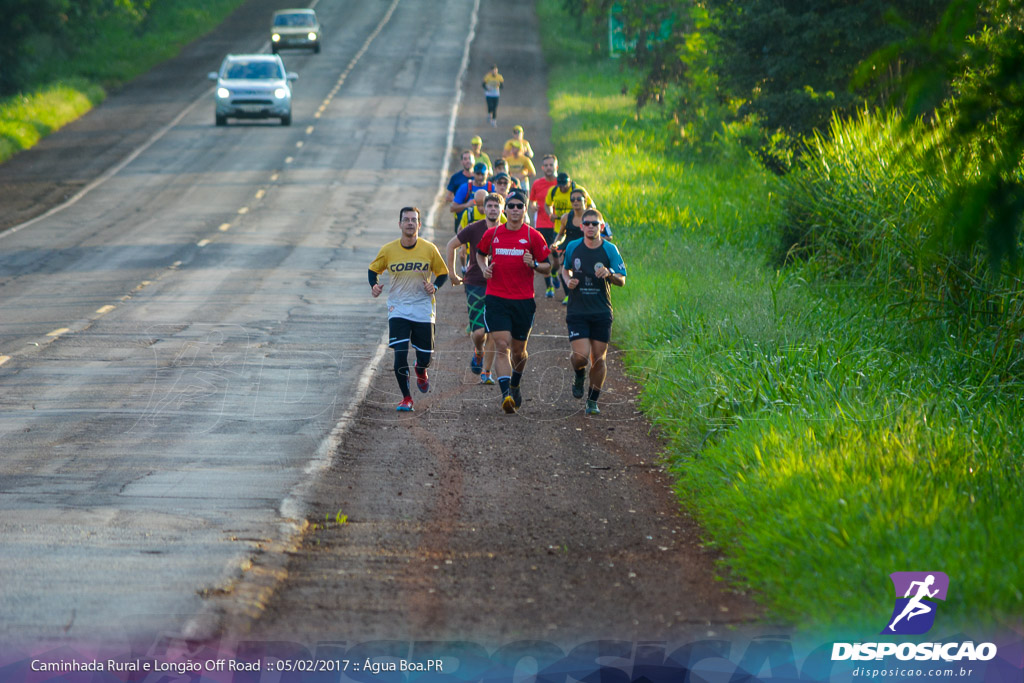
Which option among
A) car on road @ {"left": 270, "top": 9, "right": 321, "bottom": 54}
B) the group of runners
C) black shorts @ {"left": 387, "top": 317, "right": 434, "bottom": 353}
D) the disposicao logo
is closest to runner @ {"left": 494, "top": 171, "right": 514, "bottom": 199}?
the group of runners

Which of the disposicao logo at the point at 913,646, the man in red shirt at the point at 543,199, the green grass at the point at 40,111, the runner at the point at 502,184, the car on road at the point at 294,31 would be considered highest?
the runner at the point at 502,184

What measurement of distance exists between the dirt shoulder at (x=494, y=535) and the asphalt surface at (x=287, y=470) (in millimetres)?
25

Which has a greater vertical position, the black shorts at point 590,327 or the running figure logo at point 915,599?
the running figure logo at point 915,599

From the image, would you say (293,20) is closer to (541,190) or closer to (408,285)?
(541,190)

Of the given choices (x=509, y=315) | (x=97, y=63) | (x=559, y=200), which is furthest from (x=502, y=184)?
(x=97, y=63)

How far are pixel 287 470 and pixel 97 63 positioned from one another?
47149 millimetres

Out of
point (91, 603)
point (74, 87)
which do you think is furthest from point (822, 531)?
point (74, 87)

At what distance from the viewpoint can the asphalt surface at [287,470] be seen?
22.4 ft

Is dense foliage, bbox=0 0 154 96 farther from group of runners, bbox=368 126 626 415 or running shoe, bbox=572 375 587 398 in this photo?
running shoe, bbox=572 375 587 398

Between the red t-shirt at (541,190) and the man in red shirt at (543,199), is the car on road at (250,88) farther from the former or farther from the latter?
the red t-shirt at (541,190)

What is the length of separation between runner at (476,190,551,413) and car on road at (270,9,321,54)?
153 ft

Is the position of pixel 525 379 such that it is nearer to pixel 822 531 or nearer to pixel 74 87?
pixel 822 531

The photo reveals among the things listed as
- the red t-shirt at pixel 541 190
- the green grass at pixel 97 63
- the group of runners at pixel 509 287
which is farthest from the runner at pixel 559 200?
the green grass at pixel 97 63

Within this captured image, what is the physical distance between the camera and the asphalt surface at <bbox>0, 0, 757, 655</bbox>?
6832mm
